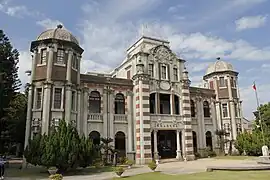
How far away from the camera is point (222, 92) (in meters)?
33.8

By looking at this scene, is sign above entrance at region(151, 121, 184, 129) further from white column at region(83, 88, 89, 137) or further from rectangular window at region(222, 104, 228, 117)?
rectangular window at region(222, 104, 228, 117)

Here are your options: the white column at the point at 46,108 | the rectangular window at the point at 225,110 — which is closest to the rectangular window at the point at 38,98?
the white column at the point at 46,108

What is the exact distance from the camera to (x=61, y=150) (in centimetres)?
1698

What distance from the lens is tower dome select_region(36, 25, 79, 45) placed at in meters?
23.3

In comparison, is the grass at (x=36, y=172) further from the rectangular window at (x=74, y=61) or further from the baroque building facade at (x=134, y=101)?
the rectangular window at (x=74, y=61)

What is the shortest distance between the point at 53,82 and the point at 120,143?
951cm

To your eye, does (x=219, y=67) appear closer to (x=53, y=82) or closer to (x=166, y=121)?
(x=166, y=121)

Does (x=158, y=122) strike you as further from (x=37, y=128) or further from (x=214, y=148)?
(x=37, y=128)

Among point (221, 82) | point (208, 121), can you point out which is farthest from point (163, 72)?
point (221, 82)

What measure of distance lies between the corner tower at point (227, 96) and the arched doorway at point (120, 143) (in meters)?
14.4

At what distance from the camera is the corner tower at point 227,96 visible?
107 feet

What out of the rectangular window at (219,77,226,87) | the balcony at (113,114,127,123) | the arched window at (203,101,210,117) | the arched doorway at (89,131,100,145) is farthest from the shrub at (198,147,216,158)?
the arched doorway at (89,131,100,145)

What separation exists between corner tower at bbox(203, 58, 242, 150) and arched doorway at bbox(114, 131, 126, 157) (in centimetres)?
1444

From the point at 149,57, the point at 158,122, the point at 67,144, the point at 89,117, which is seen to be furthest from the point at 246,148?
the point at 67,144
